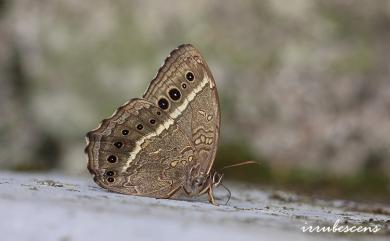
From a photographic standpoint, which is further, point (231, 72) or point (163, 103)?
point (231, 72)

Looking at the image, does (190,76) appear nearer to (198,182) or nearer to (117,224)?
(198,182)

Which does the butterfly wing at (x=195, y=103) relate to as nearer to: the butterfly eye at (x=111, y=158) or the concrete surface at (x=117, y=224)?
the butterfly eye at (x=111, y=158)

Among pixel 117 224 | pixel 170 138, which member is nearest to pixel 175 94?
pixel 170 138

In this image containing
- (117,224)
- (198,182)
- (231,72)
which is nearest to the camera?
(117,224)

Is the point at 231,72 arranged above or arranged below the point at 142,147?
above

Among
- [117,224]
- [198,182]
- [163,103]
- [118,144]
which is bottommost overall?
[117,224]

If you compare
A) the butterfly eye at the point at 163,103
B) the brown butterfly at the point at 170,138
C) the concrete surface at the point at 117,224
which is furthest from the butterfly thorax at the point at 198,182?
the concrete surface at the point at 117,224

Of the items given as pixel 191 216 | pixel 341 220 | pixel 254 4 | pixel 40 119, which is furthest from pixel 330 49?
pixel 191 216
